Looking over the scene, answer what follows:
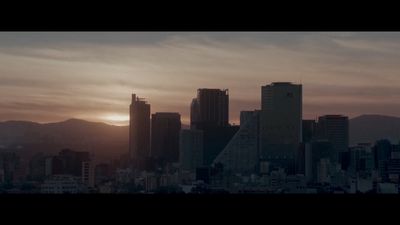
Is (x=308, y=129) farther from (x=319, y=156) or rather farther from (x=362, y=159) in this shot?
(x=362, y=159)

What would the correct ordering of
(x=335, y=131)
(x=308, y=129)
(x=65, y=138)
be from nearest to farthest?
(x=65, y=138) → (x=335, y=131) → (x=308, y=129)

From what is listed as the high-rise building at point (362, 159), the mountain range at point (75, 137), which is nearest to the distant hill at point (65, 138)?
the mountain range at point (75, 137)

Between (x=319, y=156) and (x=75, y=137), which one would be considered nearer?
(x=75, y=137)

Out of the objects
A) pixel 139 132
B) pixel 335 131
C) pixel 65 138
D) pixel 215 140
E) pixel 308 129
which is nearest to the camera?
pixel 65 138

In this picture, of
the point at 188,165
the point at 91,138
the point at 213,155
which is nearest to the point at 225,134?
the point at 213,155

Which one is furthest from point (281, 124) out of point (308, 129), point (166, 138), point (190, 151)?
point (166, 138)

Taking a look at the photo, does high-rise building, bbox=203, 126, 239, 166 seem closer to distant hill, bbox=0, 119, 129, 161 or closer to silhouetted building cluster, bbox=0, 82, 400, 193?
silhouetted building cluster, bbox=0, 82, 400, 193
